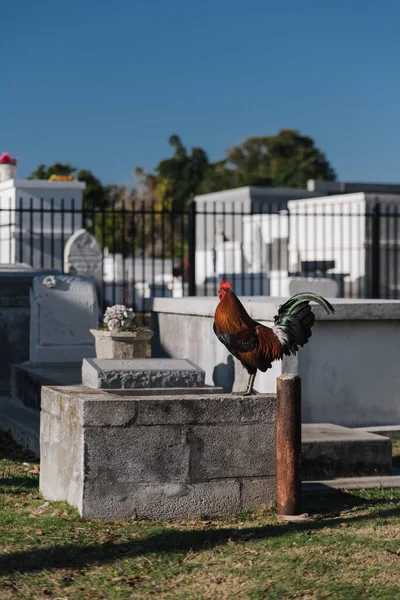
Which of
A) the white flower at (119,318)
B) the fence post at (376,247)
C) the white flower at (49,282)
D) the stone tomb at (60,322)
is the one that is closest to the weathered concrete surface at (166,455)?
the white flower at (119,318)

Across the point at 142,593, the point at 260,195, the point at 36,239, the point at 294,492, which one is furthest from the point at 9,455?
the point at 260,195

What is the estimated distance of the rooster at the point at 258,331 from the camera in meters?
7.14

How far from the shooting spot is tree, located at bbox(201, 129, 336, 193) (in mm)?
68000

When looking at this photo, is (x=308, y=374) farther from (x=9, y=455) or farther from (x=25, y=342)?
(x=25, y=342)

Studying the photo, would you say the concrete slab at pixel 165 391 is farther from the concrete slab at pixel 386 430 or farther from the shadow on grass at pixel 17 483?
the concrete slab at pixel 386 430

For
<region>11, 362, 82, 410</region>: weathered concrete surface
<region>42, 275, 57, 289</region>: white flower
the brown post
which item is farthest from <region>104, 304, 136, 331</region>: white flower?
the brown post

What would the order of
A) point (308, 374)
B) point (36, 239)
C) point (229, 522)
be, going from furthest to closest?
1. point (36, 239)
2. point (308, 374)
3. point (229, 522)

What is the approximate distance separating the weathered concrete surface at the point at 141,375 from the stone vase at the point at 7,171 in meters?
17.0

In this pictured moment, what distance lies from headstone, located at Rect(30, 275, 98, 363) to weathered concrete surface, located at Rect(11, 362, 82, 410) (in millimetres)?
196

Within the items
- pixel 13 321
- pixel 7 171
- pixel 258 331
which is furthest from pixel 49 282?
pixel 7 171

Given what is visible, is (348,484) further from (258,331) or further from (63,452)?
(63,452)

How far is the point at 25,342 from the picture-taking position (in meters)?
12.2

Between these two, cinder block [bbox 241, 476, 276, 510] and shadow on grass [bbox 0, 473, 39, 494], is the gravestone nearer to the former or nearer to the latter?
shadow on grass [bbox 0, 473, 39, 494]

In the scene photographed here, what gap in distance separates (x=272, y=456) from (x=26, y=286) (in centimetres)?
666
